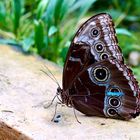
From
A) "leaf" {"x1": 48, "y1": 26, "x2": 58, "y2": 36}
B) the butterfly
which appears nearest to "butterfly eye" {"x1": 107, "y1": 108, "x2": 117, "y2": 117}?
the butterfly

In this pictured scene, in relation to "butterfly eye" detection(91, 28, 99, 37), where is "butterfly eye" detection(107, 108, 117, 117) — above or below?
below

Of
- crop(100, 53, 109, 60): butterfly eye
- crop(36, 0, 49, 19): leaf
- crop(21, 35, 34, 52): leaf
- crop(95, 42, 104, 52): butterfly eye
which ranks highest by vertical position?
crop(95, 42, 104, 52): butterfly eye

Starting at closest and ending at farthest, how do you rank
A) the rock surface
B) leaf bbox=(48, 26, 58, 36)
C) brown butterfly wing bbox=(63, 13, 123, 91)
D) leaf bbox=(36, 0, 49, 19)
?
the rock surface
brown butterfly wing bbox=(63, 13, 123, 91)
leaf bbox=(48, 26, 58, 36)
leaf bbox=(36, 0, 49, 19)

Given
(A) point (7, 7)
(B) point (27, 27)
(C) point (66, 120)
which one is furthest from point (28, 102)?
(A) point (7, 7)

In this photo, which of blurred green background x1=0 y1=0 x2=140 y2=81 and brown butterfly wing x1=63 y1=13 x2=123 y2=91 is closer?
brown butterfly wing x1=63 y1=13 x2=123 y2=91

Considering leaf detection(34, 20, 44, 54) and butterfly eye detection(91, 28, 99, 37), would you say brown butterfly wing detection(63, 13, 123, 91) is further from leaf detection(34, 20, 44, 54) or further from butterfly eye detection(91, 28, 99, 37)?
leaf detection(34, 20, 44, 54)

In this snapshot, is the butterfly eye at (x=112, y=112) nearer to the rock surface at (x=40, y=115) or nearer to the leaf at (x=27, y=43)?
the rock surface at (x=40, y=115)

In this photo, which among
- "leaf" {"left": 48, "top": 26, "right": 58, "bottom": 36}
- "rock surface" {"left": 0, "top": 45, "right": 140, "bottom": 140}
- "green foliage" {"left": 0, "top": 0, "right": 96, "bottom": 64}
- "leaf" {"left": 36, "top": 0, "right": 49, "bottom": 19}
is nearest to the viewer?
"rock surface" {"left": 0, "top": 45, "right": 140, "bottom": 140}
